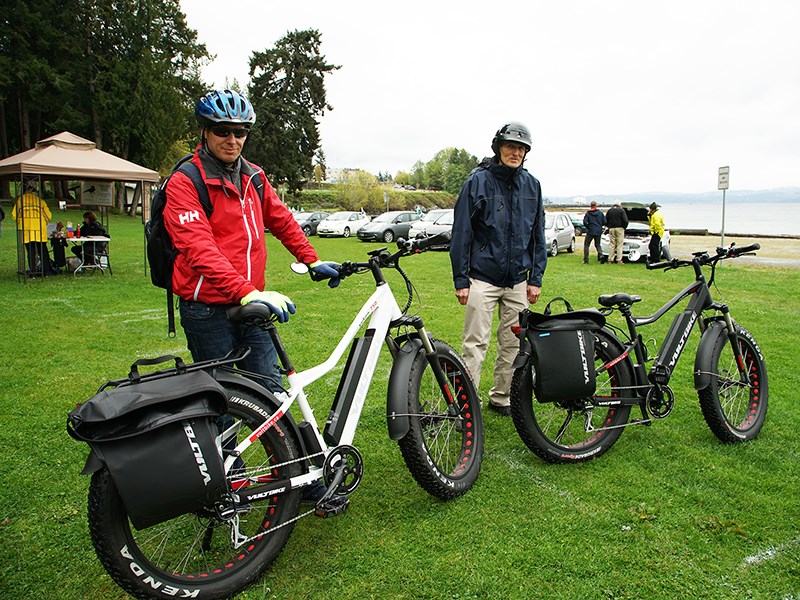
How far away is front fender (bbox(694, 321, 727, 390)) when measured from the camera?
3.66 m

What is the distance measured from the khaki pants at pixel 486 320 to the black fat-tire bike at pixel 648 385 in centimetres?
52


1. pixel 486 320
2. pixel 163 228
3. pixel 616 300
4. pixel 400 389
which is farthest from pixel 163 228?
pixel 616 300

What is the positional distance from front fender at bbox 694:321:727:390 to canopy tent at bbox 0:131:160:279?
11.5 meters

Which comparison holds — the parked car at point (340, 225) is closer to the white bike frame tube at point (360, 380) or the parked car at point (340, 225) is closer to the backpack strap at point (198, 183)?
the white bike frame tube at point (360, 380)

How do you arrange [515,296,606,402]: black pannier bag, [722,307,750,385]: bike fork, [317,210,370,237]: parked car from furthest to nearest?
[317,210,370,237]: parked car < [722,307,750,385]: bike fork < [515,296,606,402]: black pannier bag

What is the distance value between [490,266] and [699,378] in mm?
1538

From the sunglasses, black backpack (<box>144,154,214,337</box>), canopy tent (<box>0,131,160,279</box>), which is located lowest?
black backpack (<box>144,154,214,337</box>)

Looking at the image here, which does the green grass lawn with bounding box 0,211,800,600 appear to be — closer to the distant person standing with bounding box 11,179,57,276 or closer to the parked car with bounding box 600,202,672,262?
the distant person standing with bounding box 11,179,57,276

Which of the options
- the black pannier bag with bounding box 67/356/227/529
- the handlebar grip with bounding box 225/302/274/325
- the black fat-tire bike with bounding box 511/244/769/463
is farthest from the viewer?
the black fat-tire bike with bounding box 511/244/769/463

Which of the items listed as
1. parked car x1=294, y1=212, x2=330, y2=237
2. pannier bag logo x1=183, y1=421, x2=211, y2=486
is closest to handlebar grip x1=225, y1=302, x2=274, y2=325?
pannier bag logo x1=183, y1=421, x2=211, y2=486

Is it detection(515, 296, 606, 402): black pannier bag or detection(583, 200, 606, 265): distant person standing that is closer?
detection(515, 296, 606, 402): black pannier bag

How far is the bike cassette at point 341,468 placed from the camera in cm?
→ 270

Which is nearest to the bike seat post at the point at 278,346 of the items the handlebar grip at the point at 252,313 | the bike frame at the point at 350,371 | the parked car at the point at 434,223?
the bike frame at the point at 350,371

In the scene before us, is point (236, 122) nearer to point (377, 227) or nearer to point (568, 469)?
point (568, 469)
